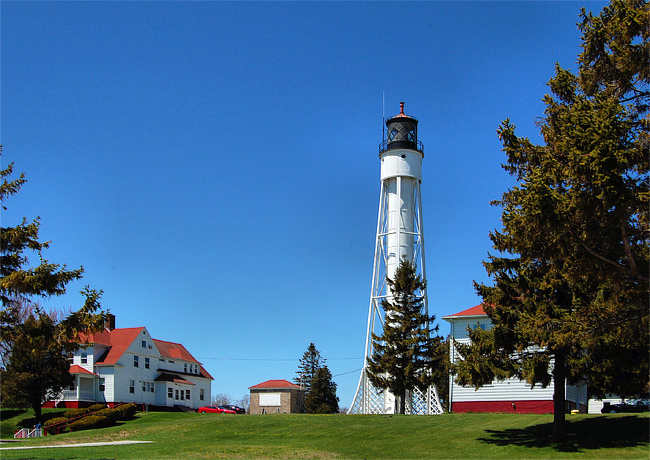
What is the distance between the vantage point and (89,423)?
111 ft

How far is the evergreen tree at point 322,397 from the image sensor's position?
71750 mm

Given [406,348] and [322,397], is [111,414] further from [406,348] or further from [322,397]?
[322,397]

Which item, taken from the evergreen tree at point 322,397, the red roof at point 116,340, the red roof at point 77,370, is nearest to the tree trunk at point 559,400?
the red roof at point 116,340

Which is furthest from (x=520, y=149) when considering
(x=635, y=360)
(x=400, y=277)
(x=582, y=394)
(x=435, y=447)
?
(x=582, y=394)

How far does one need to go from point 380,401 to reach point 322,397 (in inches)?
1267

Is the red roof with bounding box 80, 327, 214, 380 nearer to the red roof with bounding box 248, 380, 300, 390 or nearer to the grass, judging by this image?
the red roof with bounding box 248, 380, 300, 390

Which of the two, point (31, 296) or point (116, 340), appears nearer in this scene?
point (31, 296)

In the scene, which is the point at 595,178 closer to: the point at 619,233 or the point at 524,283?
the point at 619,233

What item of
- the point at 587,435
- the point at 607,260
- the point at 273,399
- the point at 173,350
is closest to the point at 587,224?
the point at 607,260

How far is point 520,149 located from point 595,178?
→ 3.87 meters

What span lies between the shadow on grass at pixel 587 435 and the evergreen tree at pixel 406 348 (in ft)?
29.6

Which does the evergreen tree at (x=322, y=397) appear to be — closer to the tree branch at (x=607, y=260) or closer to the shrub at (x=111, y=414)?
the shrub at (x=111, y=414)

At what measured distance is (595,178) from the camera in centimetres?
1536

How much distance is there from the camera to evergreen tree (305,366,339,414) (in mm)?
71750
